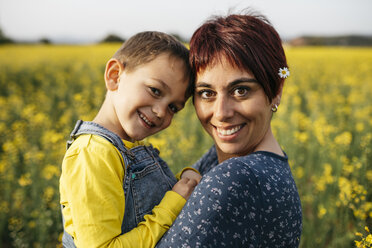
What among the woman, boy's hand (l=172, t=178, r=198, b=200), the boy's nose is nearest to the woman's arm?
the woman

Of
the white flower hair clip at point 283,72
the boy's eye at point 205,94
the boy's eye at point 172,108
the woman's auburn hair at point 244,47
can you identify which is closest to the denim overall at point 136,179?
the boy's eye at point 172,108

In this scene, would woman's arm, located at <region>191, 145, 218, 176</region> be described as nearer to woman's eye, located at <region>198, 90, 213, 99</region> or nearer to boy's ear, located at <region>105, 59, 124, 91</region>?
woman's eye, located at <region>198, 90, 213, 99</region>

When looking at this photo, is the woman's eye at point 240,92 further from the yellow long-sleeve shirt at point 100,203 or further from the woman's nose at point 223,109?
the yellow long-sleeve shirt at point 100,203

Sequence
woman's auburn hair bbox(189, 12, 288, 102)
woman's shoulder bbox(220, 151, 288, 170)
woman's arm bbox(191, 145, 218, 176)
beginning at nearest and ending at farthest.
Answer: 1. woman's shoulder bbox(220, 151, 288, 170)
2. woman's auburn hair bbox(189, 12, 288, 102)
3. woman's arm bbox(191, 145, 218, 176)

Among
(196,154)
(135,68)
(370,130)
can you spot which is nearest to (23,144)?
(196,154)

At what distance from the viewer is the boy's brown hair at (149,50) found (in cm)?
134

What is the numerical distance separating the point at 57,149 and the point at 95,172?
7.25ft

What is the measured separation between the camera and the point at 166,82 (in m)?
1.31

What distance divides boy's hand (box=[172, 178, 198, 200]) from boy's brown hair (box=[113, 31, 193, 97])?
0.42 meters

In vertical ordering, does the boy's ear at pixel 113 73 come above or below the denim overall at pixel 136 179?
above

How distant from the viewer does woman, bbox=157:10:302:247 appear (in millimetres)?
1002

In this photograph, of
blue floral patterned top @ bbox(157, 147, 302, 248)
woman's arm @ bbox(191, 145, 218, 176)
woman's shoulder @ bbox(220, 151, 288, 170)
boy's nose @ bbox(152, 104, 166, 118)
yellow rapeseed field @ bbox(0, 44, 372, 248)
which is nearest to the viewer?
blue floral patterned top @ bbox(157, 147, 302, 248)

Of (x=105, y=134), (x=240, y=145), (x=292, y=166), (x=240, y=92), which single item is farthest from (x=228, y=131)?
(x=292, y=166)

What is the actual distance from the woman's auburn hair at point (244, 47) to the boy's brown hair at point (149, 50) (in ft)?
0.18
